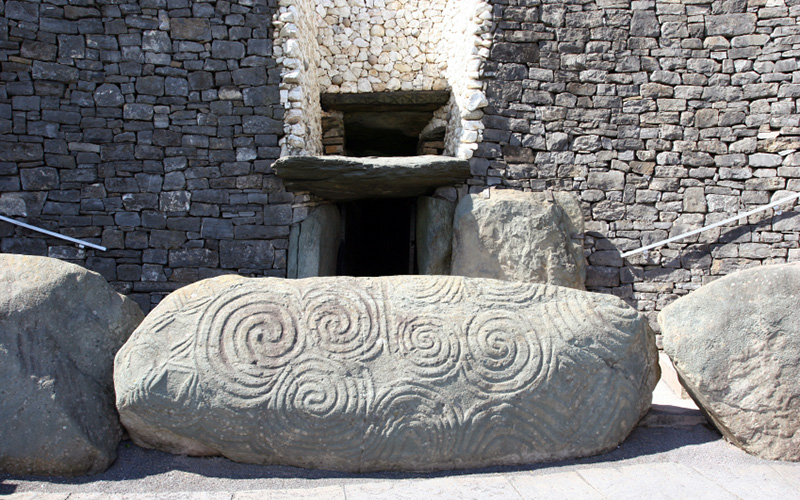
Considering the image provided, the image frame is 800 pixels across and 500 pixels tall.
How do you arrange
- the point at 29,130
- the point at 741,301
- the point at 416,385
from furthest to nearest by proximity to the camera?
the point at 29,130, the point at 741,301, the point at 416,385

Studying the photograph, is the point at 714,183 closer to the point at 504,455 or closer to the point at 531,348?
the point at 531,348

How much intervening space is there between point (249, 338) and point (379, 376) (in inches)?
27.1

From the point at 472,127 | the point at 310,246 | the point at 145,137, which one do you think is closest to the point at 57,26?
the point at 145,137

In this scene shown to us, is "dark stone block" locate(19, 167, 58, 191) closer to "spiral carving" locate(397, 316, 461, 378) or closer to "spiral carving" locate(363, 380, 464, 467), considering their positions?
"spiral carving" locate(397, 316, 461, 378)

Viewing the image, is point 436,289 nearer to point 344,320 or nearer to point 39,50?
point 344,320

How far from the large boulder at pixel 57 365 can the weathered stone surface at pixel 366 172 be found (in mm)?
2370

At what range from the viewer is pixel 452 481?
284cm

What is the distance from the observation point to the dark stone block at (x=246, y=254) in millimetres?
5648

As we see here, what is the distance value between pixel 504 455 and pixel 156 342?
1.83 metres

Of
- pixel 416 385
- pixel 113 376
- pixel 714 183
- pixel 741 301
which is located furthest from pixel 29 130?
pixel 714 183

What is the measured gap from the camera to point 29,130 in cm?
560

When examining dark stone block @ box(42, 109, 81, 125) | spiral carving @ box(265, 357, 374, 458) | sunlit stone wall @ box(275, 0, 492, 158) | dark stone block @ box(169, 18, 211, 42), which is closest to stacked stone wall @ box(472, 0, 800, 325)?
sunlit stone wall @ box(275, 0, 492, 158)

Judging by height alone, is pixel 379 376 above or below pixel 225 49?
below

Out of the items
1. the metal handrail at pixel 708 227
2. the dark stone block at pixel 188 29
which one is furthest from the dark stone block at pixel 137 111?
the metal handrail at pixel 708 227
